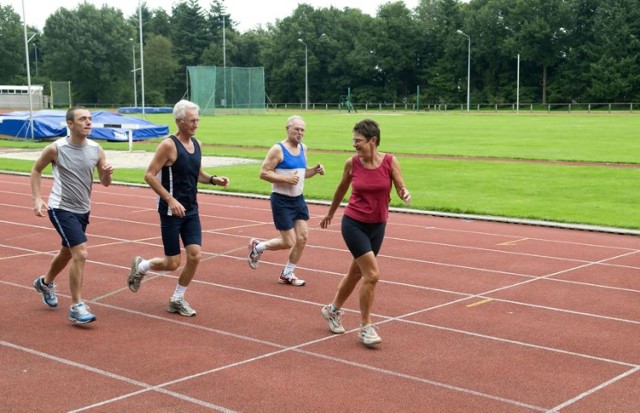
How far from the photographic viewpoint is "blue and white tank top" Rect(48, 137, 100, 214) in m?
8.23

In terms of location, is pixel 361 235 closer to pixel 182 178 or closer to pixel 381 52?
pixel 182 178

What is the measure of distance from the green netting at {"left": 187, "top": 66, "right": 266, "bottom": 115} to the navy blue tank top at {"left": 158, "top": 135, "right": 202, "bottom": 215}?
7091 cm

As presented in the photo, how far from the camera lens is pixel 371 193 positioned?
757cm

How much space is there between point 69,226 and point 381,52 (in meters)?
105

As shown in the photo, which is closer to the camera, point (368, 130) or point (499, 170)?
point (368, 130)

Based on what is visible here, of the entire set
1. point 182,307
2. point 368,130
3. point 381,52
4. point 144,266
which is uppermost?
point 381,52

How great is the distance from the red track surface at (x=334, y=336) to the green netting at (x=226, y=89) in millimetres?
67495

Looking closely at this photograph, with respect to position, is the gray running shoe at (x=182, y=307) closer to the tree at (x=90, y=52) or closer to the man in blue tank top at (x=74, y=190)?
the man in blue tank top at (x=74, y=190)

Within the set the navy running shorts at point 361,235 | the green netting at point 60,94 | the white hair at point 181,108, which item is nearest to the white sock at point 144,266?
the white hair at point 181,108

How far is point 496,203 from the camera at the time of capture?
1741 centimetres

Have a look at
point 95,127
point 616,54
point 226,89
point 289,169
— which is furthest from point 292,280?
point 616,54

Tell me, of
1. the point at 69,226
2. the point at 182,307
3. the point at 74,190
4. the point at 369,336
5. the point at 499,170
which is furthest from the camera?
the point at 499,170

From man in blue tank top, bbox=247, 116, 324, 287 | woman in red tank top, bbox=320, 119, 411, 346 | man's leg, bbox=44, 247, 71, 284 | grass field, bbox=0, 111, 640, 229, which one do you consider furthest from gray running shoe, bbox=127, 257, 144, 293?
grass field, bbox=0, 111, 640, 229

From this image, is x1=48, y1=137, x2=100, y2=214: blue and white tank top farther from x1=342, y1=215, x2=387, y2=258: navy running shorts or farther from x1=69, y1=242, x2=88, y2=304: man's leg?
x1=342, y1=215, x2=387, y2=258: navy running shorts
